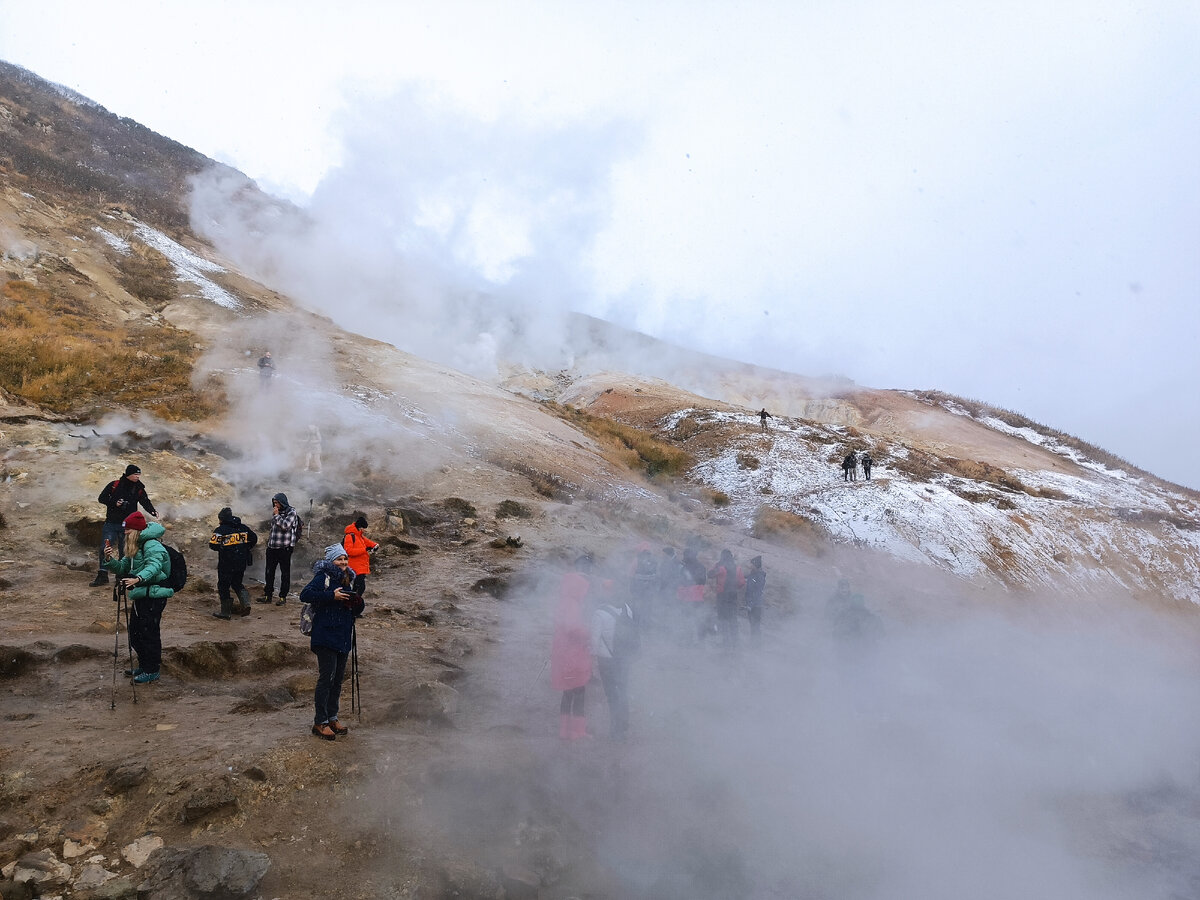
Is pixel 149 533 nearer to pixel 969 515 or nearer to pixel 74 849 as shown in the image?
pixel 74 849

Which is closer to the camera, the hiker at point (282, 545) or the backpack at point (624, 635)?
the backpack at point (624, 635)

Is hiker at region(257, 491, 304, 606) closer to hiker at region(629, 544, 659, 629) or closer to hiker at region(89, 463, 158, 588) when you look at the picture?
hiker at region(89, 463, 158, 588)

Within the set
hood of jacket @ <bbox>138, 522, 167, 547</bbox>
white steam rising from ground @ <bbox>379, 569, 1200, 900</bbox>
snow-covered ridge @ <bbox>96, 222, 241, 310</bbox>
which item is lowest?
white steam rising from ground @ <bbox>379, 569, 1200, 900</bbox>

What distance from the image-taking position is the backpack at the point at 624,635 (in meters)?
5.43

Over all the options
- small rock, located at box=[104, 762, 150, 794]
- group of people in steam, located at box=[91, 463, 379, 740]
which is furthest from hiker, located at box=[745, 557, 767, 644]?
small rock, located at box=[104, 762, 150, 794]

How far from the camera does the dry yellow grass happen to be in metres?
12.2

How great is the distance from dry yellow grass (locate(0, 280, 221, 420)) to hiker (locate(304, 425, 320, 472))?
1856 millimetres

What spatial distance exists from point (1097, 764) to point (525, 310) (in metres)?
46.3

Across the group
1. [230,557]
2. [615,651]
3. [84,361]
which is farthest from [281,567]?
[84,361]

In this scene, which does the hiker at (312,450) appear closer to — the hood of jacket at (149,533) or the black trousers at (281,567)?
the black trousers at (281,567)

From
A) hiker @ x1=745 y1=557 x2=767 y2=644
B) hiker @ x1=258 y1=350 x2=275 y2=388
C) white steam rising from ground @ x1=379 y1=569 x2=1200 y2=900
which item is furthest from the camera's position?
hiker @ x1=258 y1=350 x2=275 y2=388

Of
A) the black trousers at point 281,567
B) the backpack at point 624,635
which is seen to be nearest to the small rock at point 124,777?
the backpack at point 624,635

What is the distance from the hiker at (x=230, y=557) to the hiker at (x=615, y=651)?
402 centimetres

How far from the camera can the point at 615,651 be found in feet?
17.8
